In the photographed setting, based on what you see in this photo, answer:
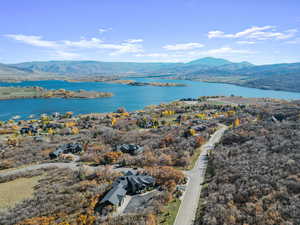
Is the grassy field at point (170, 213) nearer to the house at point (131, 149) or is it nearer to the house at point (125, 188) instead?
the house at point (125, 188)

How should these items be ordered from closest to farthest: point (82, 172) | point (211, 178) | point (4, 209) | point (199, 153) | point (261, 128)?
1. point (4, 209)
2. point (211, 178)
3. point (82, 172)
4. point (199, 153)
5. point (261, 128)

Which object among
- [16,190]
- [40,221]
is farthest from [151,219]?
[16,190]

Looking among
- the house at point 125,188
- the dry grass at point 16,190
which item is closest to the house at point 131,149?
the house at point 125,188

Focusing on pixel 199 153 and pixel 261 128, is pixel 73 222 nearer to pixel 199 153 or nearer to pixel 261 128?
pixel 199 153

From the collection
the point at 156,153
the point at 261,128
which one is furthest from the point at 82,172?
the point at 261,128

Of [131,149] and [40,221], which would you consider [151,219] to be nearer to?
[40,221]

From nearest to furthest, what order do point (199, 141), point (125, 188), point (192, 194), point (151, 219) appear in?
1. point (151, 219)
2. point (192, 194)
3. point (125, 188)
4. point (199, 141)
